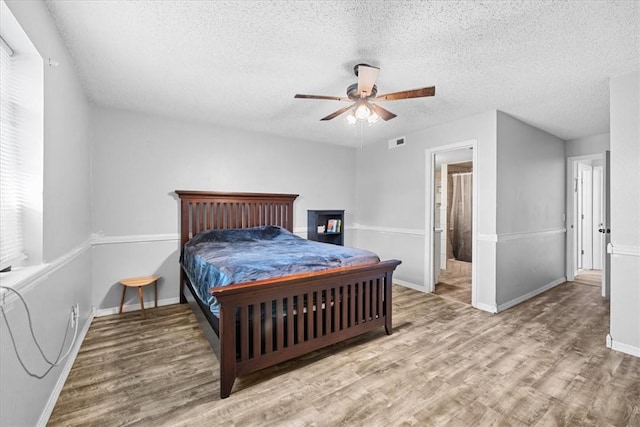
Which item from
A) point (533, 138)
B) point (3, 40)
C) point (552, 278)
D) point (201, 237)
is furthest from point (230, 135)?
point (552, 278)

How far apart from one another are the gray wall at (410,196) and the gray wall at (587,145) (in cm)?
241

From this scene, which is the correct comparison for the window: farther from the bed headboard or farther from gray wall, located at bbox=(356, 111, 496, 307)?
gray wall, located at bbox=(356, 111, 496, 307)

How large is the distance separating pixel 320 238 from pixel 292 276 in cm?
268

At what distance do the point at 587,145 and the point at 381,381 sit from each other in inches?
199

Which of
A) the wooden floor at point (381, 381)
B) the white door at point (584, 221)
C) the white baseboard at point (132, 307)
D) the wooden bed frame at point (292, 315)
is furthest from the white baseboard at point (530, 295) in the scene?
the white baseboard at point (132, 307)

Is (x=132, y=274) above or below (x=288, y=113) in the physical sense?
below

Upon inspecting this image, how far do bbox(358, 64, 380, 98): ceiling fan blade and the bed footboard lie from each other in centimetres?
148

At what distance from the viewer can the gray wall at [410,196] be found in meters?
3.43

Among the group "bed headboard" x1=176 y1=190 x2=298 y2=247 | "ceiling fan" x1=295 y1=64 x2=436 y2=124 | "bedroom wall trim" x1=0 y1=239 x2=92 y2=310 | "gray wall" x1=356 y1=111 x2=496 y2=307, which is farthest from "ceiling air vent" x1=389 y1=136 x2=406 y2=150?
"bedroom wall trim" x1=0 y1=239 x2=92 y2=310

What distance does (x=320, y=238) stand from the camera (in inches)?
191

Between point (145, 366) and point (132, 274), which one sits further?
point (132, 274)

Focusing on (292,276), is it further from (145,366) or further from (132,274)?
(132,274)

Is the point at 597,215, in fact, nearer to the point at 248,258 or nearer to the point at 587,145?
the point at 587,145

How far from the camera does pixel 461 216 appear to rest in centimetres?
623
